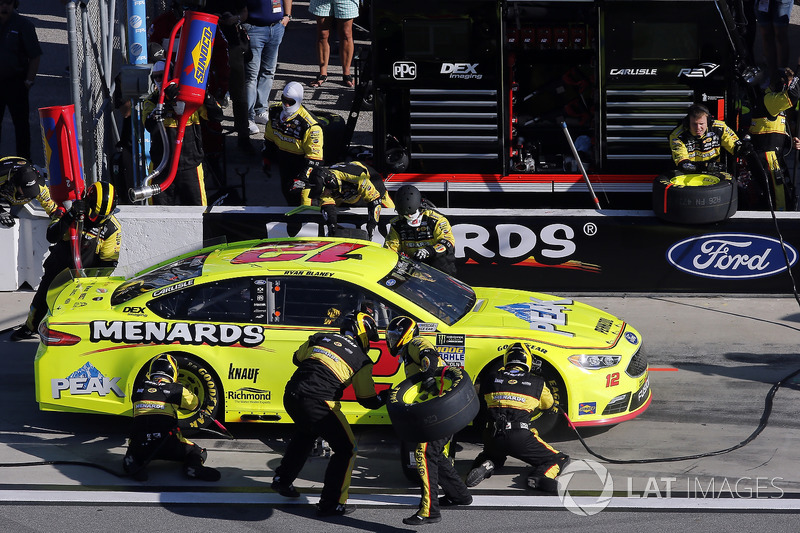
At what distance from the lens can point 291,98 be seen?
39.8ft

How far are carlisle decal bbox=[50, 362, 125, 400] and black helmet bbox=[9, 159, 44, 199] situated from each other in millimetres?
2838

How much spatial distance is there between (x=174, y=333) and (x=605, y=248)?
212 inches

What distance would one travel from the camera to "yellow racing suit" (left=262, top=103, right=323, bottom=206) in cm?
1230

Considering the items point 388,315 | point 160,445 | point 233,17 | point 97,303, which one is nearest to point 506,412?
point 388,315

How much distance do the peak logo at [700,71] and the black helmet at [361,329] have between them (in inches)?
286

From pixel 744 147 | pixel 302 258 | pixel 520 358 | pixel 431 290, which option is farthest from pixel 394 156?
pixel 520 358

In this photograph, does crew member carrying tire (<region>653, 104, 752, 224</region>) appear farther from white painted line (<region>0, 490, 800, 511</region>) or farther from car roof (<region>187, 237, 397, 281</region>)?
white painted line (<region>0, 490, 800, 511</region>)

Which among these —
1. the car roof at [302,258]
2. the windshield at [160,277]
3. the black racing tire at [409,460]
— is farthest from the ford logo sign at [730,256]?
the windshield at [160,277]

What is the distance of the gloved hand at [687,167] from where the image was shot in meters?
11.9

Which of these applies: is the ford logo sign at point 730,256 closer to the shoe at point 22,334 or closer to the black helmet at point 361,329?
the black helmet at point 361,329

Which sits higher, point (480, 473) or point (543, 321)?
point (543, 321)

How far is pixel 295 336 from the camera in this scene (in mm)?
8055

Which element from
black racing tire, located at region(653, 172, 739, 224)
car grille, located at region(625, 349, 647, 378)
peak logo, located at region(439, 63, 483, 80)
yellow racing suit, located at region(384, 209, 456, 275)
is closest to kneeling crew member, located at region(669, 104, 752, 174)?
black racing tire, located at region(653, 172, 739, 224)

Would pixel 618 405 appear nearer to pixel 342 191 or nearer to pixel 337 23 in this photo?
pixel 342 191
